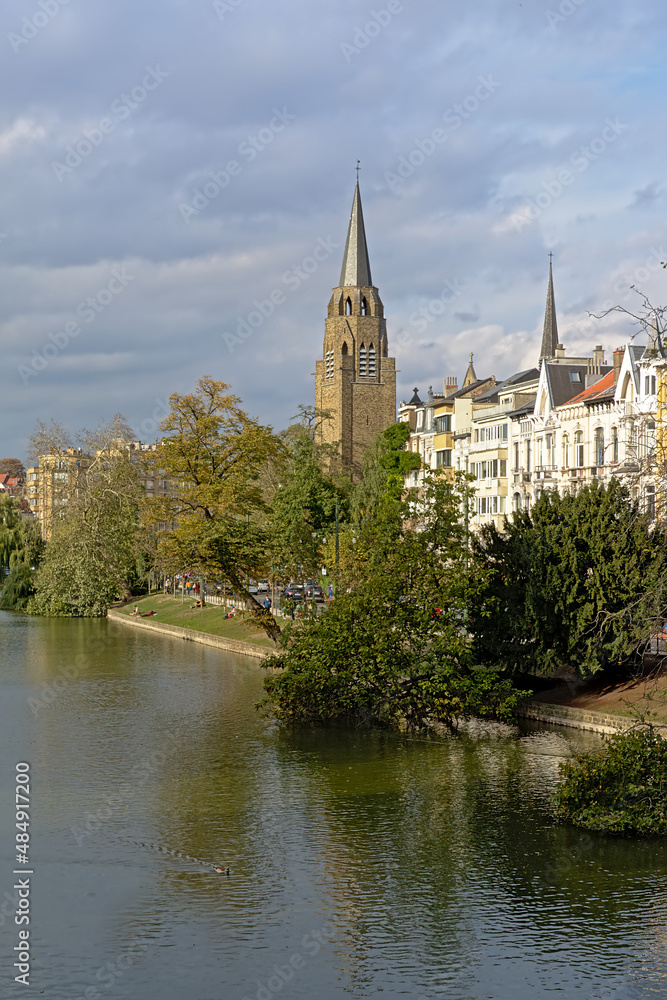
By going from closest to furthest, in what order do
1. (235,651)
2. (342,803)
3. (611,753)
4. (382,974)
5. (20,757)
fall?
(382,974), (611,753), (342,803), (20,757), (235,651)

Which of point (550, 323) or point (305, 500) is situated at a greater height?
point (550, 323)

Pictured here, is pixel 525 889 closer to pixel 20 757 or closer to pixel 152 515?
pixel 20 757

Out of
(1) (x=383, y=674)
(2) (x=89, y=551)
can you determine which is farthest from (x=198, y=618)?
(1) (x=383, y=674)

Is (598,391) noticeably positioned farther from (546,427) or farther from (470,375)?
(470,375)

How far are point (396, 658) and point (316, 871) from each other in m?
14.6

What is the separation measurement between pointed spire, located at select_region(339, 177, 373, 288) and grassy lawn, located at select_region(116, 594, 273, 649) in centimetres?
6031

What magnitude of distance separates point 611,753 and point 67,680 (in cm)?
2989

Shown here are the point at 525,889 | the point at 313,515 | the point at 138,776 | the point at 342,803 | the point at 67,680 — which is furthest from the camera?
the point at 313,515

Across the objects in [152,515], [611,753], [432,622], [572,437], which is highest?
[572,437]

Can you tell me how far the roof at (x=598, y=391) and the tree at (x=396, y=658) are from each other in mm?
26322

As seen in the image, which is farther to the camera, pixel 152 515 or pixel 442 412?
pixel 442 412

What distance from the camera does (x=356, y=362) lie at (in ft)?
453

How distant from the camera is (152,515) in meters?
50.0

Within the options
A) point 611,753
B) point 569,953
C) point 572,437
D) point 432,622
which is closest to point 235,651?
point 572,437
